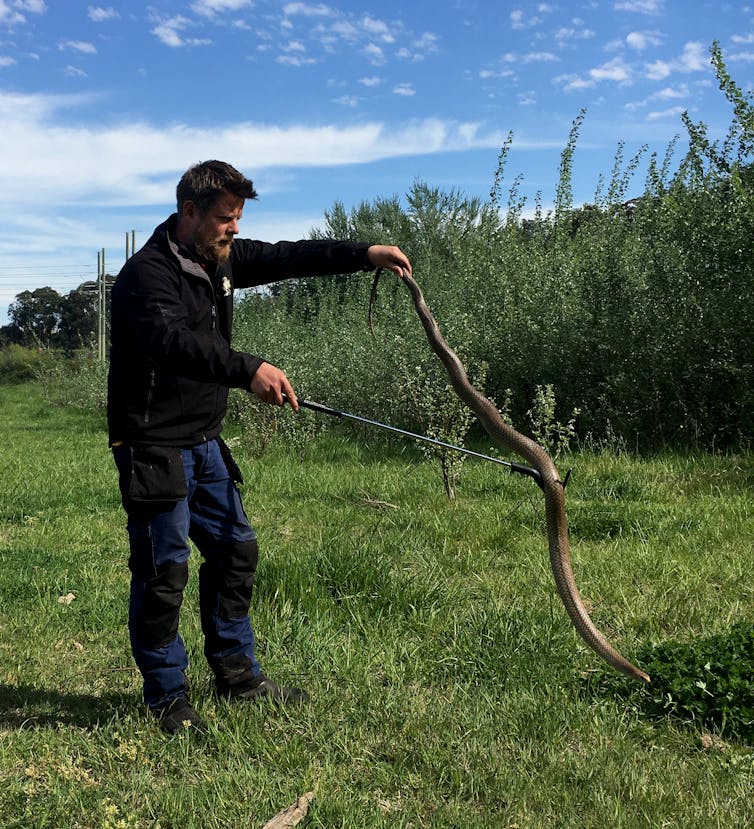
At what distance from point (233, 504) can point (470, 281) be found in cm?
915

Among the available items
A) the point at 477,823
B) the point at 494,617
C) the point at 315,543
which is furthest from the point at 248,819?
the point at 315,543

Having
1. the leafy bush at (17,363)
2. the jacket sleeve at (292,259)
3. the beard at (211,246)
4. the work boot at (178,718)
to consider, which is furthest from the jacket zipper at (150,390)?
the leafy bush at (17,363)

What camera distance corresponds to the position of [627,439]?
10438 millimetres

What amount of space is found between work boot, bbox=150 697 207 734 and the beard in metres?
1.89

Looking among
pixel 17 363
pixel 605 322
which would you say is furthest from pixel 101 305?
pixel 605 322

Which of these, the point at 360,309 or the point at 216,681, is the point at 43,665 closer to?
the point at 216,681

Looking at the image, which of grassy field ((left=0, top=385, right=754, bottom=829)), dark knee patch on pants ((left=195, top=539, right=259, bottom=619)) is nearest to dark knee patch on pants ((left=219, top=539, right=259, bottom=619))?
dark knee patch on pants ((left=195, top=539, right=259, bottom=619))

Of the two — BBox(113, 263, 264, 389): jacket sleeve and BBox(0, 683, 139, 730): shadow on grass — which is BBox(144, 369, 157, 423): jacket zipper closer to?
BBox(113, 263, 264, 389): jacket sleeve

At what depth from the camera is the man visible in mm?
3223

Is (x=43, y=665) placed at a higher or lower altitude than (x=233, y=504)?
lower

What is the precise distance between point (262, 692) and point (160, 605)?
0.63 metres

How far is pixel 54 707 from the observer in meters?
3.83

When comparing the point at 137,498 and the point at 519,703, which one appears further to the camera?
the point at 519,703

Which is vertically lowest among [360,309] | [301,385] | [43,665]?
[43,665]
